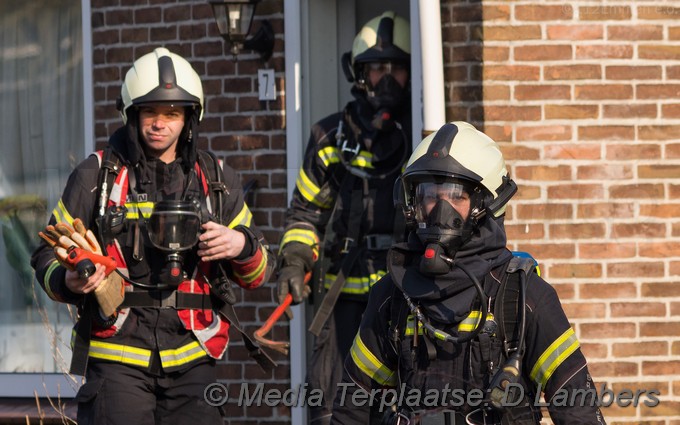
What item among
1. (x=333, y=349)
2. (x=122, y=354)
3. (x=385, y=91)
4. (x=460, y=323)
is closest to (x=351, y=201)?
(x=385, y=91)

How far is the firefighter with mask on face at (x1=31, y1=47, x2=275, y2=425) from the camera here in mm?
4938

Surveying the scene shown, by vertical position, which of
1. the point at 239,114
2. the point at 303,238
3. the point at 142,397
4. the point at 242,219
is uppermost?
the point at 239,114

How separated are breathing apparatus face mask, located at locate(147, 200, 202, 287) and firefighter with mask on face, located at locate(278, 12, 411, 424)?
1023 millimetres

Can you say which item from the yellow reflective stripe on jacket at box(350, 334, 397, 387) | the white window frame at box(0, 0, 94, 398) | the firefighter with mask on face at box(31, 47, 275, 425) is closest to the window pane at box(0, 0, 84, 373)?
the white window frame at box(0, 0, 94, 398)

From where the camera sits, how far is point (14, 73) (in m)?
7.70

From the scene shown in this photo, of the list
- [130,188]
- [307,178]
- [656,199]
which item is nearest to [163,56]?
[130,188]

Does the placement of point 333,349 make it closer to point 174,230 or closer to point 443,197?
point 174,230

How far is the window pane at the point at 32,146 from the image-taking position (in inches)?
297

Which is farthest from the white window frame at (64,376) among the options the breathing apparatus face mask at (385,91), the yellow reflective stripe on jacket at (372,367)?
the yellow reflective stripe on jacket at (372,367)

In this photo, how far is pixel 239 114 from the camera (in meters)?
6.88

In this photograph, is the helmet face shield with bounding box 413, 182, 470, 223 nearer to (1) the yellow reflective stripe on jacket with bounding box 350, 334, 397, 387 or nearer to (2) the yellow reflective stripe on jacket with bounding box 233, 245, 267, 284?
(1) the yellow reflective stripe on jacket with bounding box 350, 334, 397, 387

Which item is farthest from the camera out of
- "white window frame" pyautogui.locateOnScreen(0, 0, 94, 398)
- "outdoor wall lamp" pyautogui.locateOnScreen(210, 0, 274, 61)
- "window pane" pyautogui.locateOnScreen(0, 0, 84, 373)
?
"window pane" pyautogui.locateOnScreen(0, 0, 84, 373)

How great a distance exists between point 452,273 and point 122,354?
170 cm

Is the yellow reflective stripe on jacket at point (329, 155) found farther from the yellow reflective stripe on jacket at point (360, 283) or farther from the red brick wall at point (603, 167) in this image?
the red brick wall at point (603, 167)
